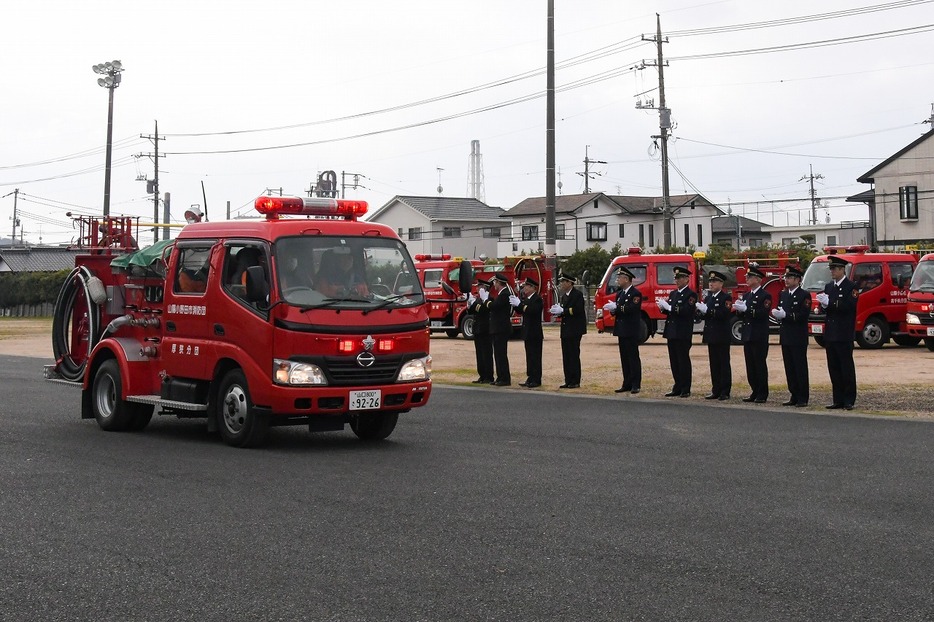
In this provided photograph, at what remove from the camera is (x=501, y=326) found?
63.0 feet

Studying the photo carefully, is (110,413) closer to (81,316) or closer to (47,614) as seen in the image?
(81,316)

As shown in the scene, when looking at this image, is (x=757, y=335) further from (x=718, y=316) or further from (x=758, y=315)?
(x=718, y=316)

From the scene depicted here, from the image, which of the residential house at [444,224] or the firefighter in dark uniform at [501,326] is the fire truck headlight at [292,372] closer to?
the firefighter in dark uniform at [501,326]

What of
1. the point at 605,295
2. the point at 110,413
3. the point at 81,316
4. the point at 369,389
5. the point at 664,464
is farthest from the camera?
the point at 605,295

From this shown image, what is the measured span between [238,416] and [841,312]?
27.5 ft

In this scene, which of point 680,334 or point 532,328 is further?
point 532,328

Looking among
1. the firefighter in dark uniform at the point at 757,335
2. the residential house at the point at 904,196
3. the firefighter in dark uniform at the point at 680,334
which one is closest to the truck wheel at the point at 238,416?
the firefighter in dark uniform at the point at 680,334

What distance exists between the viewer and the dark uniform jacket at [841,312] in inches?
582

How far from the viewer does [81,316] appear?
13.7m

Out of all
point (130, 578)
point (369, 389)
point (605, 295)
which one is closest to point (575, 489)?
point (369, 389)

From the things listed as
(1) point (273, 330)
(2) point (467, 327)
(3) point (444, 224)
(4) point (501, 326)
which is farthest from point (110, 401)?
(3) point (444, 224)

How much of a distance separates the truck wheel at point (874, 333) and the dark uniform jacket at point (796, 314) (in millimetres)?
12138

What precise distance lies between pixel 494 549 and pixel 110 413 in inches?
285

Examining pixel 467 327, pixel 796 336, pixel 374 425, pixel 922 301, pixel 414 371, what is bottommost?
pixel 374 425
